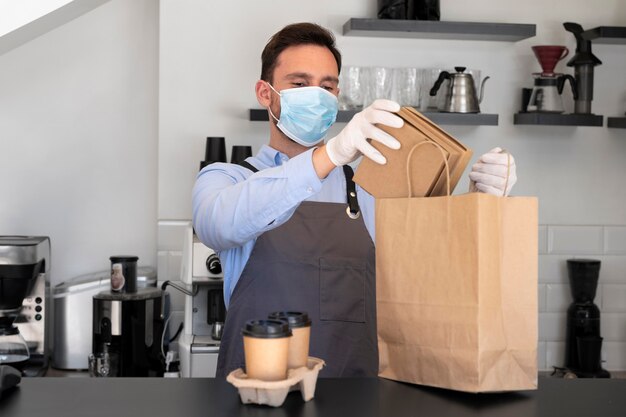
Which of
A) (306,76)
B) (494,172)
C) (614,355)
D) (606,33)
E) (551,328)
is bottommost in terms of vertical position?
(614,355)

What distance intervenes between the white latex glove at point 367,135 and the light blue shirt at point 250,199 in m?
0.07

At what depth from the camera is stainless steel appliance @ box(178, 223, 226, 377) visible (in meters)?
2.76

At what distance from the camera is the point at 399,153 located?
1.36 metres

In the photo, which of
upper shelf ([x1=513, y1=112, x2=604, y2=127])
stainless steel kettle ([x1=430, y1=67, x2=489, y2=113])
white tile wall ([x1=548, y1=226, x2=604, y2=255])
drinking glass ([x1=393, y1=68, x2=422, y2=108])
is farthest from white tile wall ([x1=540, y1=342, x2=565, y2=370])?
drinking glass ([x1=393, y1=68, x2=422, y2=108])

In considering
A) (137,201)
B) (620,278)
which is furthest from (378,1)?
(620,278)

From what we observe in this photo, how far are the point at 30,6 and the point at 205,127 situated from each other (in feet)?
2.27

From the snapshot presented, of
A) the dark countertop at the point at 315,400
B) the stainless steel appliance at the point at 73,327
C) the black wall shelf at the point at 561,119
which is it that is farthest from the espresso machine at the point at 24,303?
the black wall shelf at the point at 561,119

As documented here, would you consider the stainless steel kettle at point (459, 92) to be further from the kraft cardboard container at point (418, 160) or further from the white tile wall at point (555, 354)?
the kraft cardboard container at point (418, 160)

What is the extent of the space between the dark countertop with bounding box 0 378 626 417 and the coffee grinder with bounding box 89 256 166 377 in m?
1.50

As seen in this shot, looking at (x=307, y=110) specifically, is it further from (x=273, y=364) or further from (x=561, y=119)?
(x=561, y=119)

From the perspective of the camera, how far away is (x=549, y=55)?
10.4 feet

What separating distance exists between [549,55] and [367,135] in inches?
78.4

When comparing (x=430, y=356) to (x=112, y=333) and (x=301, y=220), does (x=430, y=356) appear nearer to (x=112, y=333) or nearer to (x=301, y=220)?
(x=301, y=220)

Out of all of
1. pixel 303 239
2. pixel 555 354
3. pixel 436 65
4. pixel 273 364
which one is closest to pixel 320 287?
pixel 303 239
